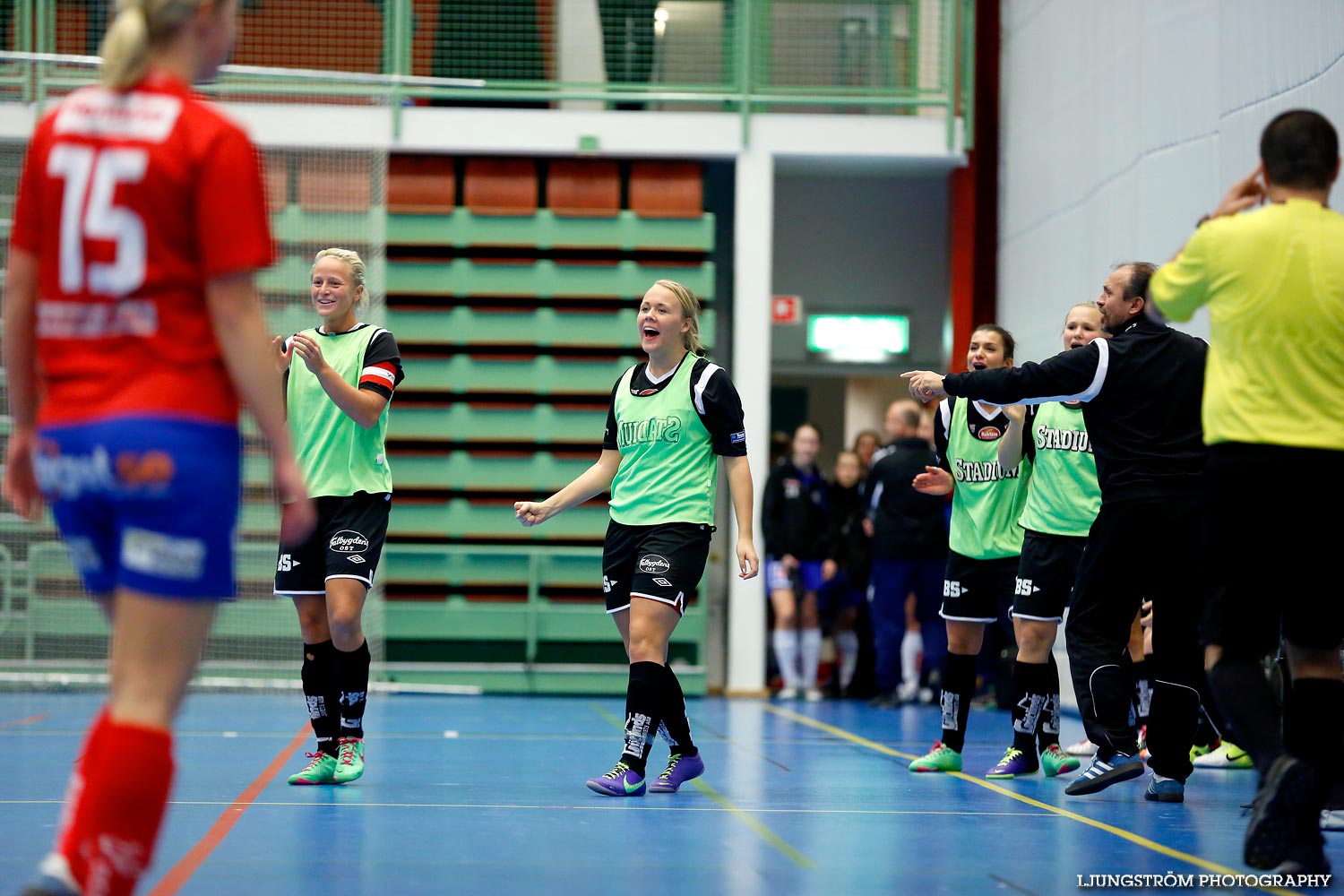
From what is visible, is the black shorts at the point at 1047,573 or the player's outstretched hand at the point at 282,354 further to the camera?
the black shorts at the point at 1047,573

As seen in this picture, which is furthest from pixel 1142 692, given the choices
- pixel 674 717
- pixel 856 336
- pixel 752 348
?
pixel 856 336

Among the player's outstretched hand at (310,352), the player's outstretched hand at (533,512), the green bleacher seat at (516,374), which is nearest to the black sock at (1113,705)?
the player's outstretched hand at (533,512)

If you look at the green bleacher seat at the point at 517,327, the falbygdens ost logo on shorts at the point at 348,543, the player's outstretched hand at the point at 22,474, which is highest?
the green bleacher seat at the point at 517,327

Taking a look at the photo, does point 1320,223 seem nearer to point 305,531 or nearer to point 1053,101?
point 305,531

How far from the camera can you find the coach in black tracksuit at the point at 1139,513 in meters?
5.03

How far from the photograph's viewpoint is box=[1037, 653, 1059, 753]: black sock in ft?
19.6

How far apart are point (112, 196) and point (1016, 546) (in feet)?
15.2

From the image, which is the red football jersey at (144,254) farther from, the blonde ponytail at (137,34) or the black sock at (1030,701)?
the black sock at (1030,701)

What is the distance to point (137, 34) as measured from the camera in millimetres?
2436

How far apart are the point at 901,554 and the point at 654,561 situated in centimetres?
556

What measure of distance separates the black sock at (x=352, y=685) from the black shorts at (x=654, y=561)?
3.02ft

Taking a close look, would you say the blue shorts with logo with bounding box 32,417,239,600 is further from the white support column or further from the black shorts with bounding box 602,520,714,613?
the white support column

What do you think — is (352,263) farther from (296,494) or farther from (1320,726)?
(1320,726)

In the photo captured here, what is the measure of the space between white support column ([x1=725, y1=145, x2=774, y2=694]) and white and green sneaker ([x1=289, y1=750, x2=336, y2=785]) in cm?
630
